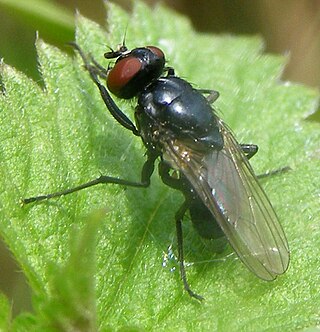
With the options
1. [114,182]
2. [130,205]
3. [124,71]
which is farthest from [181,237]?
Answer: [124,71]

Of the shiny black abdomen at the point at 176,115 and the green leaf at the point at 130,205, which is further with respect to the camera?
the shiny black abdomen at the point at 176,115

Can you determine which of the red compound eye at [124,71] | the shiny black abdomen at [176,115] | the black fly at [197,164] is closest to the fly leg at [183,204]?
the black fly at [197,164]

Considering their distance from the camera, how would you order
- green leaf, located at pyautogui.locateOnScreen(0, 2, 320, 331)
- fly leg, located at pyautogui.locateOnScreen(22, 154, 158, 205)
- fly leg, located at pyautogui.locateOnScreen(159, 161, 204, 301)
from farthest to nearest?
fly leg, located at pyautogui.locateOnScreen(159, 161, 204, 301) < fly leg, located at pyautogui.locateOnScreen(22, 154, 158, 205) < green leaf, located at pyautogui.locateOnScreen(0, 2, 320, 331)

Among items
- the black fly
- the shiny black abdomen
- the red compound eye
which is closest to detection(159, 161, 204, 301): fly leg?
the black fly

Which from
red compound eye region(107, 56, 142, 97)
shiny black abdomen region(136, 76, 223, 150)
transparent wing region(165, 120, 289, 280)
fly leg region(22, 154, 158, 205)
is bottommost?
fly leg region(22, 154, 158, 205)

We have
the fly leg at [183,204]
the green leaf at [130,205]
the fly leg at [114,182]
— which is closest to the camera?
the green leaf at [130,205]

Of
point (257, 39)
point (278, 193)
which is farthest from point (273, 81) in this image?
point (278, 193)

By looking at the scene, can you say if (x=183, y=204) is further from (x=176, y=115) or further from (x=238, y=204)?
(x=176, y=115)

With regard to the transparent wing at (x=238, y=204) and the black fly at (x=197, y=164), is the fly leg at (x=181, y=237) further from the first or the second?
the transparent wing at (x=238, y=204)

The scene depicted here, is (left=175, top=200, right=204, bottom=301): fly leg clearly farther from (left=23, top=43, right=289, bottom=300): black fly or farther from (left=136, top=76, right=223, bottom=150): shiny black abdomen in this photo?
(left=136, top=76, right=223, bottom=150): shiny black abdomen
